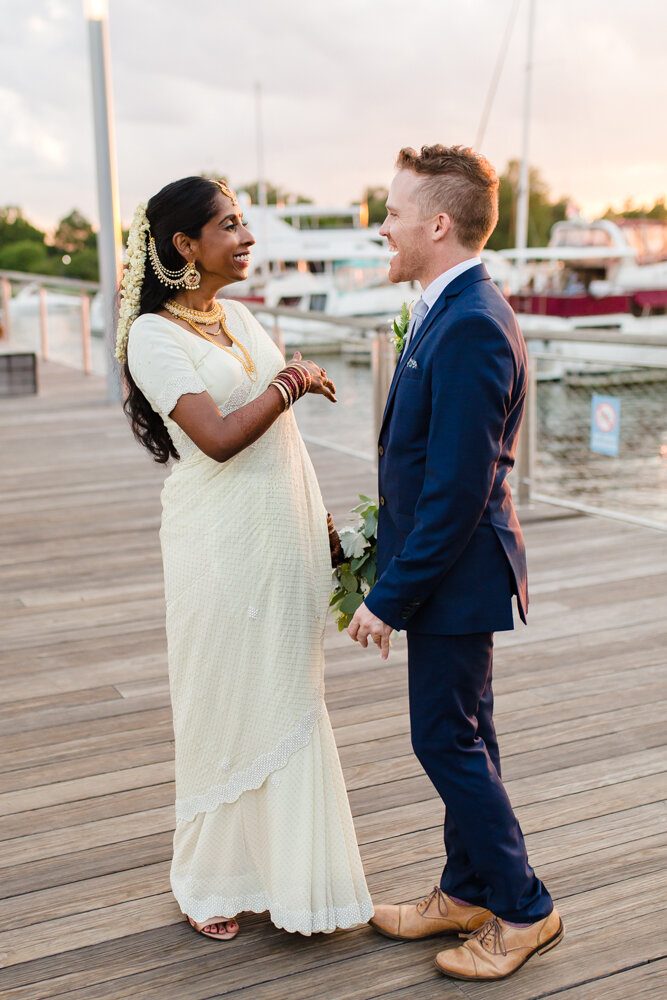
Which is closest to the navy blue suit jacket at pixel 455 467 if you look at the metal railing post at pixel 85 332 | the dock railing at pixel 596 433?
the dock railing at pixel 596 433

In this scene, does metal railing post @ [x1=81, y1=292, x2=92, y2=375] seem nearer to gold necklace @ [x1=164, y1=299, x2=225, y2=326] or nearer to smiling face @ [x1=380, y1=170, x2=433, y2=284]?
gold necklace @ [x1=164, y1=299, x2=225, y2=326]

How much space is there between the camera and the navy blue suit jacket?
64.2 inches

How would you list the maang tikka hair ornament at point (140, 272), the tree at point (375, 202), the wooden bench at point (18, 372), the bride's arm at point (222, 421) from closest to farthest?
the bride's arm at point (222, 421) < the maang tikka hair ornament at point (140, 272) < the wooden bench at point (18, 372) < the tree at point (375, 202)

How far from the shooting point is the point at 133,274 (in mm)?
1979

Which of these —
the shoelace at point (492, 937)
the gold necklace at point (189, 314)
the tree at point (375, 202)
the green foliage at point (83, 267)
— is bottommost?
the shoelace at point (492, 937)

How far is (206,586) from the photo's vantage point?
197 cm

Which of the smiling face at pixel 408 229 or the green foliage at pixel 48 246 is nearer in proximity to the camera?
the smiling face at pixel 408 229

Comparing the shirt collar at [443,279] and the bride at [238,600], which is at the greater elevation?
the shirt collar at [443,279]

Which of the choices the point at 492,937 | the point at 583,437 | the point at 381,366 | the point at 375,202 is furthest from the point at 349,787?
the point at 375,202

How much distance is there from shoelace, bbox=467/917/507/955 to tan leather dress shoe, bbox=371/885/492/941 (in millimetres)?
79

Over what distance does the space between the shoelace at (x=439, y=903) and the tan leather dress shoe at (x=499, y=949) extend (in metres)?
0.11

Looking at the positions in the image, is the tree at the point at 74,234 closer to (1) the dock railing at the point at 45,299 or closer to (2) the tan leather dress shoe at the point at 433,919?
(1) the dock railing at the point at 45,299

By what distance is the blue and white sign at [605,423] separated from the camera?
5.13 metres

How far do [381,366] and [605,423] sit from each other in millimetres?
1603
